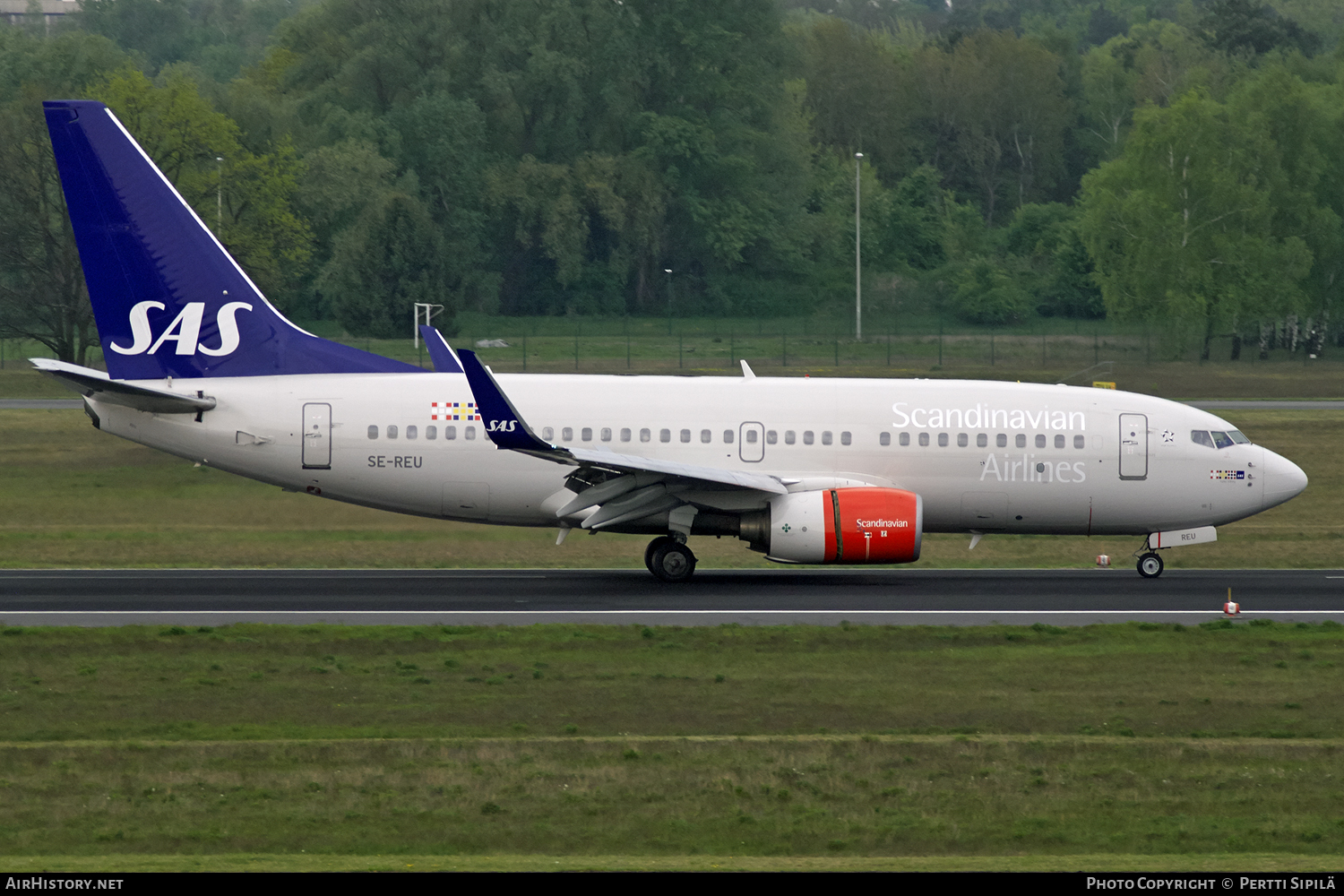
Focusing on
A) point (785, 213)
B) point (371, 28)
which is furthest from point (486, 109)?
point (785, 213)

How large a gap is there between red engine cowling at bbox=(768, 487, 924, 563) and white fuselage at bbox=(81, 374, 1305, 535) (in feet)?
4.65

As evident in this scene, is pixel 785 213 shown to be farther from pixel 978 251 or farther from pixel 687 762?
pixel 687 762

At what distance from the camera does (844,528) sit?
90.7ft

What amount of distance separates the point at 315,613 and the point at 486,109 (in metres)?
82.6

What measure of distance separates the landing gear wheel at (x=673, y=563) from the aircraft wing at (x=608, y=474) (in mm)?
767

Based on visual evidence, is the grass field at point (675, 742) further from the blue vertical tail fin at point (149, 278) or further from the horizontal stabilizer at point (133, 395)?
the blue vertical tail fin at point (149, 278)

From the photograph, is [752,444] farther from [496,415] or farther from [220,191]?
[220,191]

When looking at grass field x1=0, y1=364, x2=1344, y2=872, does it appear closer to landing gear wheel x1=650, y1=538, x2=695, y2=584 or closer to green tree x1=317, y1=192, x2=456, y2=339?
landing gear wheel x1=650, y1=538, x2=695, y2=584

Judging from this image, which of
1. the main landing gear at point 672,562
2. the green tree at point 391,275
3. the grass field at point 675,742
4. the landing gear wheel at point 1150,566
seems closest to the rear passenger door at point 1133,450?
the landing gear wheel at point 1150,566

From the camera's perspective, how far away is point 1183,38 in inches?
4993

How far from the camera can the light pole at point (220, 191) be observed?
239ft

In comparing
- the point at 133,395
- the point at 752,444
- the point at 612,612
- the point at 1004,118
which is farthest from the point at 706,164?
the point at 612,612

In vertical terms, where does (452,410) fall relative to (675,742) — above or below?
above

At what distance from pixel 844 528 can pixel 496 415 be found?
6.22 meters
